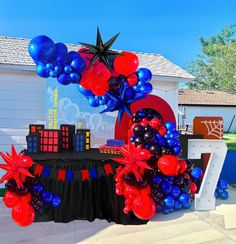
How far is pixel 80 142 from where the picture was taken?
5.01 metres

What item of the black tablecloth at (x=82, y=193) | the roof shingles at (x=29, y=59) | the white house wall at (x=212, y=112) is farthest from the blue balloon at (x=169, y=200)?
the white house wall at (x=212, y=112)

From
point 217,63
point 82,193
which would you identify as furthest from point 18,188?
point 217,63

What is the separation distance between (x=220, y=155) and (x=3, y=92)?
5031 mm

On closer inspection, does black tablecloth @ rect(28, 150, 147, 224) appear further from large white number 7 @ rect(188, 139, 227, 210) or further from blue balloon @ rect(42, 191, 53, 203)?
large white number 7 @ rect(188, 139, 227, 210)

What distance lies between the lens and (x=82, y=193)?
4.58 metres

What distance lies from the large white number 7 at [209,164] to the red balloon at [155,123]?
497 millimetres

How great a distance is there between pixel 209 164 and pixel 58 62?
2.40 metres

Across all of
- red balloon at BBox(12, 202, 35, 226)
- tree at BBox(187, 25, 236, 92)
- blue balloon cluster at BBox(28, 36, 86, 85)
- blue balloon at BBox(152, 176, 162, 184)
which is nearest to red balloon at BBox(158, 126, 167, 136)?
blue balloon at BBox(152, 176, 162, 184)

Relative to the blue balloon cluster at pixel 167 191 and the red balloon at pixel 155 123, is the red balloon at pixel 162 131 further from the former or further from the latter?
the blue balloon cluster at pixel 167 191

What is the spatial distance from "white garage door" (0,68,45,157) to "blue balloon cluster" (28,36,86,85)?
133 inches

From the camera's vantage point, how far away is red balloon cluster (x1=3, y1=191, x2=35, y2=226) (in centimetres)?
359

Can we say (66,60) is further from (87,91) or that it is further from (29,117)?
(29,117)

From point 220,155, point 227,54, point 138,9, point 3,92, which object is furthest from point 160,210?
point 227,54

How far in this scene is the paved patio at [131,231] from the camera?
405 cm
